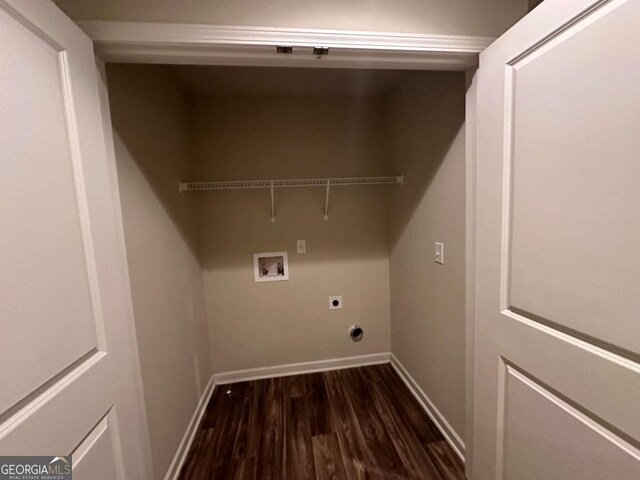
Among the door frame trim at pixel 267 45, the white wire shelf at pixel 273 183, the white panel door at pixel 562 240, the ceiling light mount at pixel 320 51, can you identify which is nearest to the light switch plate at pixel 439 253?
the white panel door at pixel 562 240

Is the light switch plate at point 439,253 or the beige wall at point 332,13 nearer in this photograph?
the beige wall at point 332,13

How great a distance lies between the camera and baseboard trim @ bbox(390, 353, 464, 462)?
63.2 inches

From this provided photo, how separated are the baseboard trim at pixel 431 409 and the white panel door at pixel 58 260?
5.34 ft

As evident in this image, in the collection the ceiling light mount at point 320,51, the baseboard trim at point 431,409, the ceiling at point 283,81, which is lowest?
the baseboard trim at point 431,409

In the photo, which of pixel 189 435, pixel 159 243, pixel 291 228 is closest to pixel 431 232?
pixel 291 228

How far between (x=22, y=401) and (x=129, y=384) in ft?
1.38

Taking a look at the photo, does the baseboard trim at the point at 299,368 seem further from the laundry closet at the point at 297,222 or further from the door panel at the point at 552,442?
the door panel at the point at 552,442

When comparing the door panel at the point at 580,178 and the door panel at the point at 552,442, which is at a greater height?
the door panel at the point at 580,178

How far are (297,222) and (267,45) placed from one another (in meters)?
1.45

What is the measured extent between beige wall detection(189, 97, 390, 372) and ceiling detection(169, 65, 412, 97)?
0.10 m

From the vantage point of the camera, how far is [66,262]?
2.38 feet

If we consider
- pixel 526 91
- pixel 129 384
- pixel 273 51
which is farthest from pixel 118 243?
pixel 526 91

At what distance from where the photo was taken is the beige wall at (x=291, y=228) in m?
2.21

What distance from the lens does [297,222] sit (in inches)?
91.3
